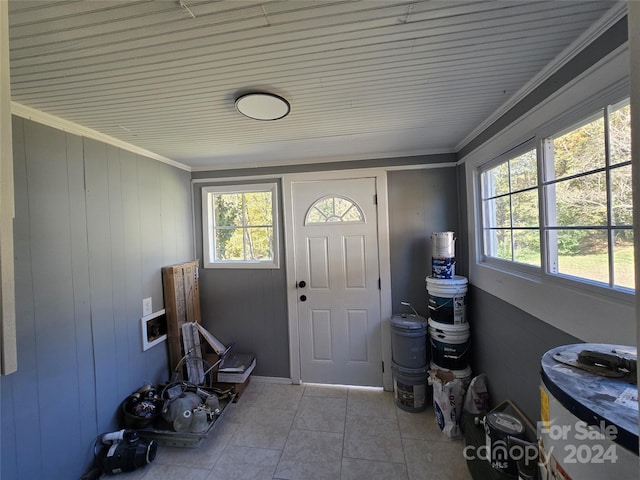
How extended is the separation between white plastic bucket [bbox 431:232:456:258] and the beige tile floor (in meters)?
1.36

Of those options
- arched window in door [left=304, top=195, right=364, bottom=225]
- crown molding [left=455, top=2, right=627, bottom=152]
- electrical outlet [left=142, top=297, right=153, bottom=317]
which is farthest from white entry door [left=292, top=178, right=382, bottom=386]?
electrical outlet [left=142, top=297, right=153, bottom=317]

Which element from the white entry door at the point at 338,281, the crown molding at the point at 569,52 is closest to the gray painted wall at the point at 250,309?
the white entry door at the point at 338,281

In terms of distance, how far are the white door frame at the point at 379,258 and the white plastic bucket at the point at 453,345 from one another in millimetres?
489

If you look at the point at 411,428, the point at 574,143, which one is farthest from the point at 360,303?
the point at 574,143

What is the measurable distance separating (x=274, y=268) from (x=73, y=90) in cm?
189

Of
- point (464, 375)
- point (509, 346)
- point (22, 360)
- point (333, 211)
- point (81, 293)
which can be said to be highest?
point (333, 211)

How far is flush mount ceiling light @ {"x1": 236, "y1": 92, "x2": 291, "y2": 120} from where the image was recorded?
132 centimetres

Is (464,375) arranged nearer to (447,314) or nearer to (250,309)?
(447,314)

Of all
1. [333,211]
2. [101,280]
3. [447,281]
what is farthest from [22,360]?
[447,281]

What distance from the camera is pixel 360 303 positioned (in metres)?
2.49

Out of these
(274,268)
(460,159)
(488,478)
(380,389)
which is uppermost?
(460,159)

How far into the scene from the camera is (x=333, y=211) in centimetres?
254

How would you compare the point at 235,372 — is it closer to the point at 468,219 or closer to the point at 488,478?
the point at 488,478

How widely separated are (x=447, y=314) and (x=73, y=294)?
8.99ft
